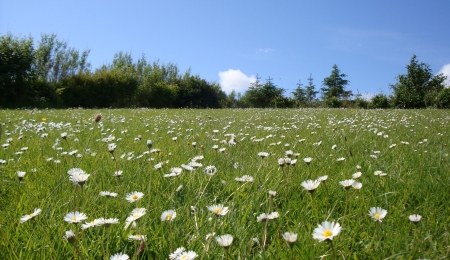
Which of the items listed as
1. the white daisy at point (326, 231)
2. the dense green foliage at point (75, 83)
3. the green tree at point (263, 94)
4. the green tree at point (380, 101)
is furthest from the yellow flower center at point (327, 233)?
the green tree at point (263, 94)

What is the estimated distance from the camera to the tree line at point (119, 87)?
1944cm

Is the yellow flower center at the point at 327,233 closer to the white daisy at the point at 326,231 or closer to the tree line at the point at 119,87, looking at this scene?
the white daisy at the point at 326,231

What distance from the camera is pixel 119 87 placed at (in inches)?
1066

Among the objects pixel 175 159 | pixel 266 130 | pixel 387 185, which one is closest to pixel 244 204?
pixel 387 185

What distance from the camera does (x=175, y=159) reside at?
7.92ft

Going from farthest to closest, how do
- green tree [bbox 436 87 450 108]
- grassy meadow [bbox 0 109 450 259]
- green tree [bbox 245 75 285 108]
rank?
1. green tree [bbox 245 75 285 108]
2. green tree [bbox 436 87 450 108]
3. grassy meadow [bbox 0 109 450 259]

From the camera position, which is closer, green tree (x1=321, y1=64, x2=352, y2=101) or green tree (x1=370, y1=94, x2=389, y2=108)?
green tree (x1=370, y1=94, x2=389, y2=108)

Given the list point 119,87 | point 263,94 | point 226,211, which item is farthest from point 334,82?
point 226,211

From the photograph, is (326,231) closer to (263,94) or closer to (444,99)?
(444,99)

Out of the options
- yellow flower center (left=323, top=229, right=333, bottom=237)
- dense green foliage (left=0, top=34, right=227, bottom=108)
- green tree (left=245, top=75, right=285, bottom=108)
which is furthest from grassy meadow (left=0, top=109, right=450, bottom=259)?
green tree (left=245, top=75, right=285, bottom=108)

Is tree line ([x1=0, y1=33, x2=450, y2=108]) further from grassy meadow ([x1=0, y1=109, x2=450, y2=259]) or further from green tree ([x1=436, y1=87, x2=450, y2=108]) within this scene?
grassy meadow ([x1=0, y1=109, x2=450, y2=259])

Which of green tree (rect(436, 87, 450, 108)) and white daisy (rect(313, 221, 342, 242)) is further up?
green tree (rect(436, 87, 450, 108))

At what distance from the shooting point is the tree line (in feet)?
63.8

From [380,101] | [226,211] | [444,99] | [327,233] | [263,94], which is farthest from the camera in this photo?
[263,94]
